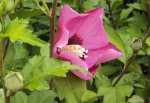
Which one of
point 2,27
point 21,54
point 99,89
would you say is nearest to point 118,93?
point 99,89

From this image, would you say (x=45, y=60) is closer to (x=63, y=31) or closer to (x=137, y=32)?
(x=63, y=31)

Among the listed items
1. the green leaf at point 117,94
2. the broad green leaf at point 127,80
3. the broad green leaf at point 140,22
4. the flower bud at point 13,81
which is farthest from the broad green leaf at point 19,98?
the broad green leaf at point 140,22

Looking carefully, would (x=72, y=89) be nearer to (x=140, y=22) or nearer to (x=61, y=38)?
(x=61, y=38)

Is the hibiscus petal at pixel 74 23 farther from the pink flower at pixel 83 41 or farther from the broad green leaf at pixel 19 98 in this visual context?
the broad green leaf at pixel 19 98

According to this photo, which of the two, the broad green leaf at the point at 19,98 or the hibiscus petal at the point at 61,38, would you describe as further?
the broad green leaf at the point at 19,98

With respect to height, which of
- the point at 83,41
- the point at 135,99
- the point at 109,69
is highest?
the point at 83,41

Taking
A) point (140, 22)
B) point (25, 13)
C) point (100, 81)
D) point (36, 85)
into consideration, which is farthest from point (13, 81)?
point (140, 22)

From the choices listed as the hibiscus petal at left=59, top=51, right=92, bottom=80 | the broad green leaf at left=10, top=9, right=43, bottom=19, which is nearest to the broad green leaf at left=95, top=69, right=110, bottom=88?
the broad green leaf at left=10, top=9, right=43, bottom=19

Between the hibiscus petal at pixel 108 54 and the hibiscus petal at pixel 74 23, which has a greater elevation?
the hibiscus petal at pixel 74 23
